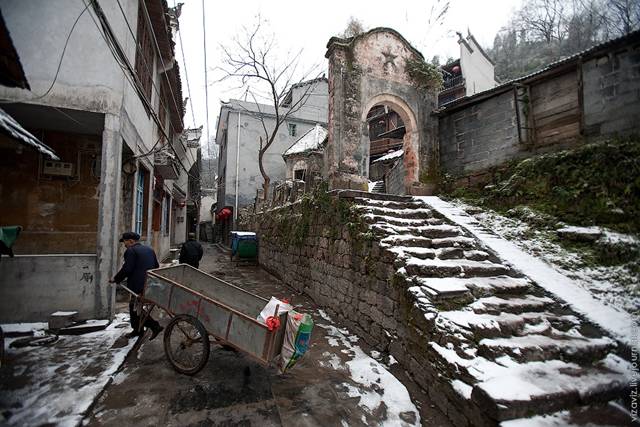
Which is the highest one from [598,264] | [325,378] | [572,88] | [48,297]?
[572,88]

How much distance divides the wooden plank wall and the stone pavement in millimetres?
5976

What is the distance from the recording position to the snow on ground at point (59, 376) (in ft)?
9.52

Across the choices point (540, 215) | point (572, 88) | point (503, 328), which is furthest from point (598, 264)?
point (572, 88)

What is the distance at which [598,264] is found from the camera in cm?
426

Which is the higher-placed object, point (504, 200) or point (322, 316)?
point (504, 200)

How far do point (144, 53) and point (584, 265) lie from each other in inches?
416

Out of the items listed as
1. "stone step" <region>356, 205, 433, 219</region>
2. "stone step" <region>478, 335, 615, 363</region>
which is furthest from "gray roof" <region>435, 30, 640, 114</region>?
"stone step" <region>478, 335, 615, 363</region>

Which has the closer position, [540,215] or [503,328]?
[503,328]

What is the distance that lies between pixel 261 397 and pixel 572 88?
26.4 ft

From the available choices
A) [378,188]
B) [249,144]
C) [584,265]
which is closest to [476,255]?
[584,265]

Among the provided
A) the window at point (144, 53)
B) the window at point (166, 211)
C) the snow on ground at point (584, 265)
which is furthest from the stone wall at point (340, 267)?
the window at point (166, 211)

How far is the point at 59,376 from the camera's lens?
363 centimetres

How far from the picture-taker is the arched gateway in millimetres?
8727

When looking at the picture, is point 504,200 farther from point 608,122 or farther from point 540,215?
point 608,122
